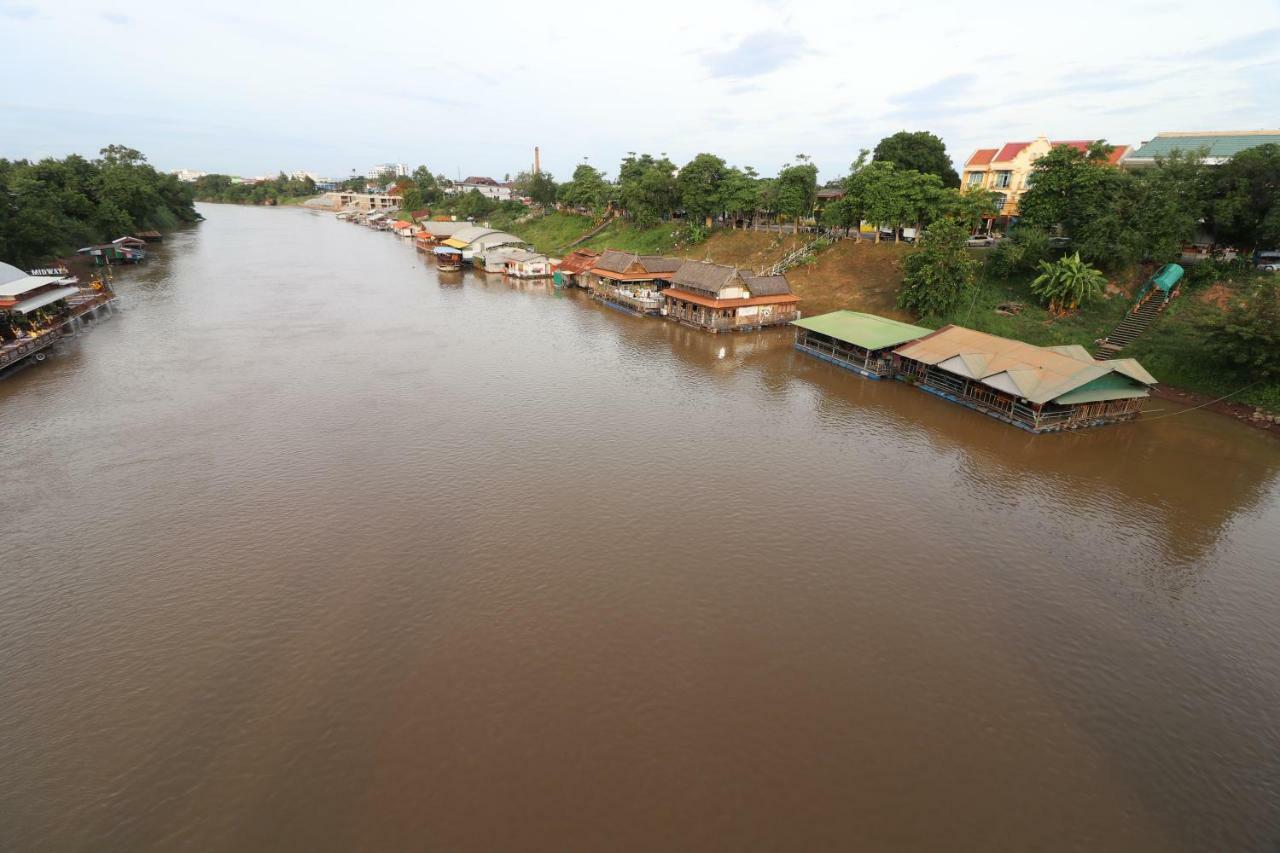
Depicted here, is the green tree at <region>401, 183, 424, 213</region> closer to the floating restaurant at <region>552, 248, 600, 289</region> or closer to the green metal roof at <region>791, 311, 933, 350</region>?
the floating restaurant at <region>552, 248, 600, 289</region>

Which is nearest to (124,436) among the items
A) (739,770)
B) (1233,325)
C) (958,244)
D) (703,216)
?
(739,770)

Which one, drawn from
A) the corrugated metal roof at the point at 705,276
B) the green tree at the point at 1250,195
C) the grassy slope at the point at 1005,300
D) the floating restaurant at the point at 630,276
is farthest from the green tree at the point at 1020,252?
the floating restaurant at the point at 630,276

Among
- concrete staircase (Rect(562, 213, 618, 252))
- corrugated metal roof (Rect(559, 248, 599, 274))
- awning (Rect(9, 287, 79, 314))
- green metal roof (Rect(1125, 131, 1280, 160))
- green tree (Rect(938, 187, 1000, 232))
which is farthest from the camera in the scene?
concrete staircase (Rect(562, 213, 618, 252))

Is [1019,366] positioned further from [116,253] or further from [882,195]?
[116,253]

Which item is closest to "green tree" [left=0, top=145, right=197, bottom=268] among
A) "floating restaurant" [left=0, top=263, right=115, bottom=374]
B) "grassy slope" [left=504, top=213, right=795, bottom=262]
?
"floating restaurant" [left=0, top=263, right=115, bottom=374]

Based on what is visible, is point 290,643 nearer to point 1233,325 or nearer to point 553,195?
point 1233,325

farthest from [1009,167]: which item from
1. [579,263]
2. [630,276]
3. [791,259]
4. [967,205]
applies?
[579,263]

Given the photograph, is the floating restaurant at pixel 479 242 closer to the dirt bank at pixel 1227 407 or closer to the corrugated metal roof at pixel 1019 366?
the corrugated metal roof at pixel 1019 366
